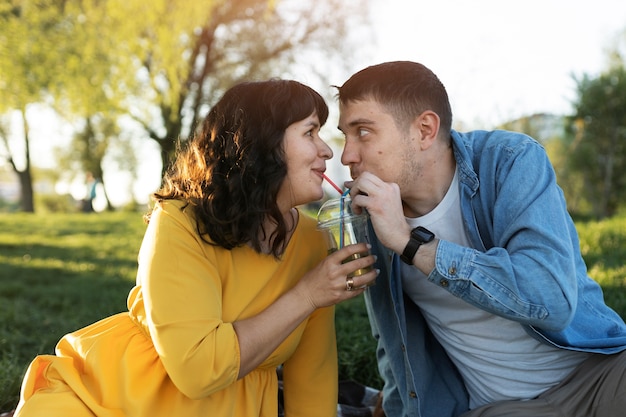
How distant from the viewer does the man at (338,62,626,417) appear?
202 cm

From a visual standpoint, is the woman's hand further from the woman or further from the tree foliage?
the tree foliage

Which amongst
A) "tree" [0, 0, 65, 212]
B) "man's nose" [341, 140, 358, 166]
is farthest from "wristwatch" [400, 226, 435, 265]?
A: "tree" [0, 0, 65, 212]

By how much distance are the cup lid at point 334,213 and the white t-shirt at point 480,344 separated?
41 centimetres

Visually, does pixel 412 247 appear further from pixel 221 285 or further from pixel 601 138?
pixel 601 138

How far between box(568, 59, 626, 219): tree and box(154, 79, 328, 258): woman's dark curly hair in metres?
13.7

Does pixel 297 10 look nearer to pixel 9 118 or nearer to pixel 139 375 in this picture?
pixel 9 118

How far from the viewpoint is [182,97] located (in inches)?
569

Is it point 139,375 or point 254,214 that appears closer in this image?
point 139,375

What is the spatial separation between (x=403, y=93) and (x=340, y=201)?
1.88 feet

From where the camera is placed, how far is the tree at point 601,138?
47.5ft

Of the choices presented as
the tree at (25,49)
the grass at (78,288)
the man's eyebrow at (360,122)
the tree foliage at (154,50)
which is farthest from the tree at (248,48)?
the man's eyebrow at (360,122)

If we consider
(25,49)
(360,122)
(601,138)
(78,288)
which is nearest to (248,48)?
(25,49)

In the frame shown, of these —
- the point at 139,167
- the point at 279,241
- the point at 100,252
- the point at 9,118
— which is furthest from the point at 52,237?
the point at 139,167

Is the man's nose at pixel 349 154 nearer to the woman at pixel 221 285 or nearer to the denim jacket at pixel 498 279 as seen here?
the woman at pixel 221 285
